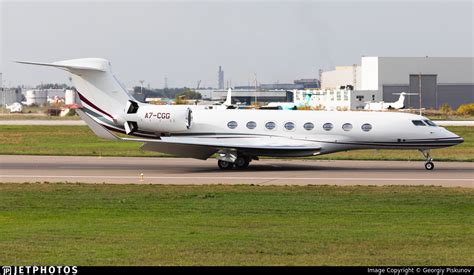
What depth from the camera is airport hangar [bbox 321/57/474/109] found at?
425 ft

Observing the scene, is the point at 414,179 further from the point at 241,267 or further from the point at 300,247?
the point at 241,267

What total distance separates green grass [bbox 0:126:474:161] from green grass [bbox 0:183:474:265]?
14.0 meters

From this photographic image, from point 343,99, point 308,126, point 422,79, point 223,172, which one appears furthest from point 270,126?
point 422,79

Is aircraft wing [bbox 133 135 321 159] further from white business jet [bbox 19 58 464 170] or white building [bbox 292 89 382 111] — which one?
white building [bbox 292 89 382 111]

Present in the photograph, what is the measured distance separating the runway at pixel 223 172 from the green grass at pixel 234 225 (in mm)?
2381

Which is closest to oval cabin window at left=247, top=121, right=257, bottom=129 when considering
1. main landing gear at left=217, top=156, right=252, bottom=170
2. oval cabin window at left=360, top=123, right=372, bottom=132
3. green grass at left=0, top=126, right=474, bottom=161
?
main landing gear at left=217, top=156, right=252, bottom=170

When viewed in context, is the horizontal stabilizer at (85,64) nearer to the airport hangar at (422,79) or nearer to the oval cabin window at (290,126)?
the oval cabin window at (290,126)

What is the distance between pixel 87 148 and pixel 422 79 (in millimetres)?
92722

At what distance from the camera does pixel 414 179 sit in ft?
100

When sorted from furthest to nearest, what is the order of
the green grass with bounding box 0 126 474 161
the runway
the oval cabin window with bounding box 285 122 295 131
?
the green grass with bounding box 0 126 474 161, the oval cabin window with bounding box 285 122 295 131, the runway

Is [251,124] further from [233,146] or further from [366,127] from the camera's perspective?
[366,127]

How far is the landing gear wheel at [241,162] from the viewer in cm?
3412

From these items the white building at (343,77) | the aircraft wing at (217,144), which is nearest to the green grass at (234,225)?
the aircraft wing at (217,144)

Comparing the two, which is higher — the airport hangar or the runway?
the airport hangar
